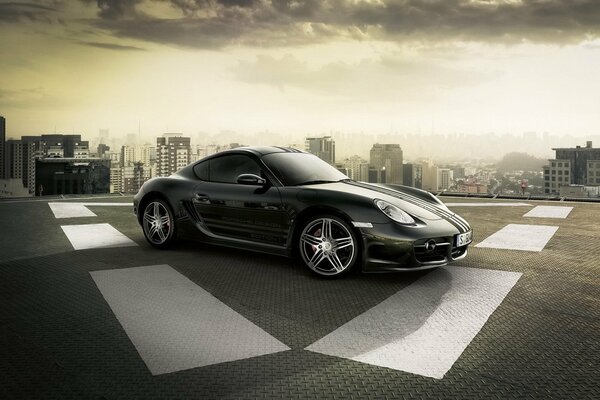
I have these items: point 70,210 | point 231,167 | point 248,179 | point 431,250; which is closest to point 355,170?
point 231,167

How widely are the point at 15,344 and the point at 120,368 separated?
81 cm

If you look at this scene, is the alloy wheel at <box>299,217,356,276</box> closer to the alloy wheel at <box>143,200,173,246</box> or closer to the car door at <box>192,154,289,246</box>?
the car door at <box>192,154,289,246</box>

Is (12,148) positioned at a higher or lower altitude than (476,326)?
higher

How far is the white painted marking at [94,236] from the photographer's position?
6387 mm

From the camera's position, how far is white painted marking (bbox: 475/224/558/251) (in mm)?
6418

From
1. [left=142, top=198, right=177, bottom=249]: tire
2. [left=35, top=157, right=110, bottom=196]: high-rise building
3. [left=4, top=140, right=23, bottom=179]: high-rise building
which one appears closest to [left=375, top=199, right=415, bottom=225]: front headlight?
[left=142, top=198, right=177, bottom=249]: tire

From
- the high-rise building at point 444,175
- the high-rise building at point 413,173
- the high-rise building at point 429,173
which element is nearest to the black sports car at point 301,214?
the high-rise building at point 413,173

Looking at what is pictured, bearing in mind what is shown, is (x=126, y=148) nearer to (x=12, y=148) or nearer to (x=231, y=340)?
(x=12, y=148)

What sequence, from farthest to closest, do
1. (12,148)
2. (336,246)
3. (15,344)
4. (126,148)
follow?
(12,148)
(126,148)
(336,246)
(15,344)

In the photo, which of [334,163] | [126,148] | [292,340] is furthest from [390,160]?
[126,148]

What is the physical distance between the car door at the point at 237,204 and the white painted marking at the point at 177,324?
0.90 meters

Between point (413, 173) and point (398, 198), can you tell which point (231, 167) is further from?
point (413, 173)

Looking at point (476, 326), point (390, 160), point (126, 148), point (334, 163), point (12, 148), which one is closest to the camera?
point (476, 326)

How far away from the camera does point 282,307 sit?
12.3ft
